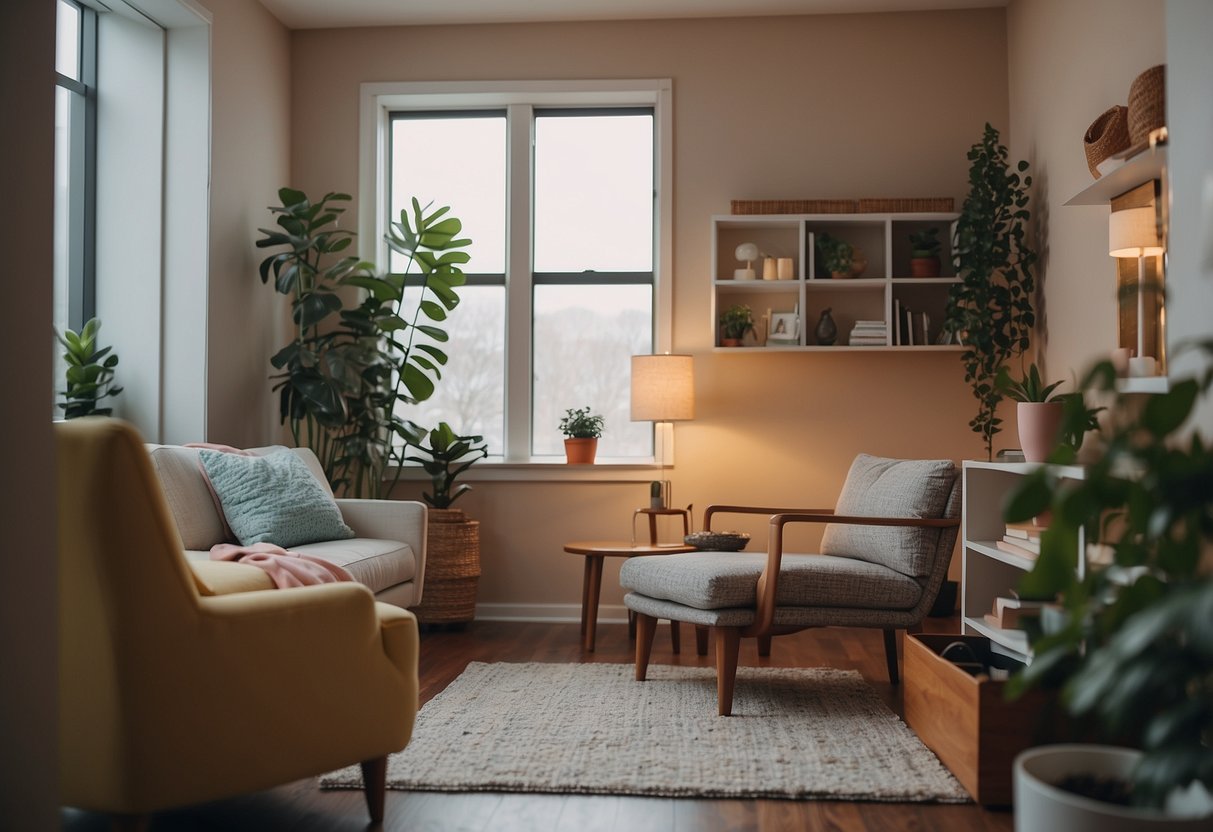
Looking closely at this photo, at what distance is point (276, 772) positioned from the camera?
1980mm

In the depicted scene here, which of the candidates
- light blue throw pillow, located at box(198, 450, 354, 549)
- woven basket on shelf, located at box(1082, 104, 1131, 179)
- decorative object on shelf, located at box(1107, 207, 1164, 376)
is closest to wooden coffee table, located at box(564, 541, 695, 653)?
light blue throw pillow, located at box(198, 450, 354, 549)

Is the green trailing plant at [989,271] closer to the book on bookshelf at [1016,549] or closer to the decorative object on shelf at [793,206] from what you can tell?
the decorative object on shelf at [793,206]

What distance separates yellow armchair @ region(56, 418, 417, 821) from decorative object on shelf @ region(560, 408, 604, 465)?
2990 millimetres

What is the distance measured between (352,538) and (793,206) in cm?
255

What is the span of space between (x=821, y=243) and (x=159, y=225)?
2.90 m

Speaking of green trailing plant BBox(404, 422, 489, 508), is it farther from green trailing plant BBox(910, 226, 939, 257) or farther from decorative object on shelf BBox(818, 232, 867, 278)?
green trailing plant BBox(910, 226, 939, 257)

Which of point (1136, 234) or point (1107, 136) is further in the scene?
point (1107, 136)

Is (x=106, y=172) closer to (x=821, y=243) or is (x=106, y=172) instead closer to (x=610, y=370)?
(x=610, y=370)

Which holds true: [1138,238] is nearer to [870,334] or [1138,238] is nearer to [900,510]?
[900,510]

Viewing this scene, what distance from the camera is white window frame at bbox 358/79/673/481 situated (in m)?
4.98

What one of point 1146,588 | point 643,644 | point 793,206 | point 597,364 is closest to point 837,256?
point 793,206

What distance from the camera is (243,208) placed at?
4.58 meters

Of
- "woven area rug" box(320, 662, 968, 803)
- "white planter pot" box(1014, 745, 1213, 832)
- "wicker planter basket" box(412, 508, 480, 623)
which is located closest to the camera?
"white planter pot" box(1014, 745, 1213, 832)

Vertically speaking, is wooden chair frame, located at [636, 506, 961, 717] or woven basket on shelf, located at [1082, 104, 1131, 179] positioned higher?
woven basket on shelf, located at [1082, 104, 1131, 179]
